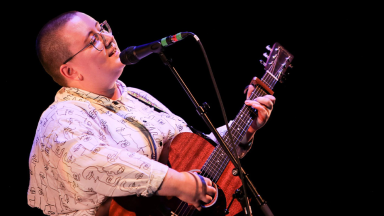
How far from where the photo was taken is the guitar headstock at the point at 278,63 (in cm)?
220

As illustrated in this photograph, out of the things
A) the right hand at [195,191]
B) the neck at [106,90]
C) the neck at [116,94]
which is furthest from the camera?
the neck at [116,94]

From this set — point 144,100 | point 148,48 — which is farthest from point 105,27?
point 148,48

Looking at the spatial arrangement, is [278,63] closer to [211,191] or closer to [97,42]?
[211,191]

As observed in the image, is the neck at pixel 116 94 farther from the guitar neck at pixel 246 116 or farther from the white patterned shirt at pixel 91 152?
the guitar neck at pixel 246 116

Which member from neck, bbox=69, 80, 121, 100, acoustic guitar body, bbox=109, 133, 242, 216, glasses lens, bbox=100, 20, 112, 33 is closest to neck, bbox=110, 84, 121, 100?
neck, bbox=69, 80, 121, 100

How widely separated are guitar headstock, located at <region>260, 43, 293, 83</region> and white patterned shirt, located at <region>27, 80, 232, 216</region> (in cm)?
89

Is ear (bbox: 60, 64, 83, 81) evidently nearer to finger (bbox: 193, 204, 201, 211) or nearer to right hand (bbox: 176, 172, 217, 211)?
right hand (bbox: 176, 172, 217, 211)

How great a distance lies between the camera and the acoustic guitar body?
1625 mm

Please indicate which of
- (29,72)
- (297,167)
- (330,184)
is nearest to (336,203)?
(330,184)

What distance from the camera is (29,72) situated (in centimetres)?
241

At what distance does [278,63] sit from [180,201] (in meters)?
1.28

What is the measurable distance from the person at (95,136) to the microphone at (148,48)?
42 centimetres

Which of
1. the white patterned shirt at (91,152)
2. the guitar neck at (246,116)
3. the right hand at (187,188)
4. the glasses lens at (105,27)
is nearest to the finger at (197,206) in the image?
the right hand at (187,188)

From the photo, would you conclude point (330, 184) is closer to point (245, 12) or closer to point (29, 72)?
point (245, 12)
